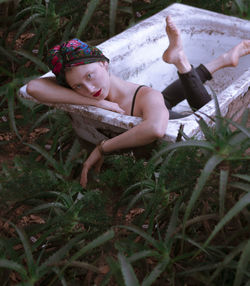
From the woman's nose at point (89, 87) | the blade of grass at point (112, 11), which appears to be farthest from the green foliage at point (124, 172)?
the blade of grass at point (112, 11)

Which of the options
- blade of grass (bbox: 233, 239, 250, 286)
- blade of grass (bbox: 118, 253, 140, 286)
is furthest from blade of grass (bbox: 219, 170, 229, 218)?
blade of grass (bbox: 118, 253, 140, 286)

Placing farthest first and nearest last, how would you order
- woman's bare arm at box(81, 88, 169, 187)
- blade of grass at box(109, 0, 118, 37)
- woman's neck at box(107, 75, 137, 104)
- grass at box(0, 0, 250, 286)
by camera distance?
blade of grass at box(109, 0, 118, 37) < woman's neck at box(107, 75, 137, 104) < woman's bare arm at box(81, 88, 169, 187) < grass at box(0, 0, 250, 286)

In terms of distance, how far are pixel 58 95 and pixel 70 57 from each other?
0.15 metres

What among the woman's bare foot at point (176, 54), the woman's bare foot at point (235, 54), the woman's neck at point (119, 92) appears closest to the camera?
the woman's neck at point (119, 92)

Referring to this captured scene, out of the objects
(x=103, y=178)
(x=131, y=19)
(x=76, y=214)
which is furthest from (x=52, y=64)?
(x=131, y=19)

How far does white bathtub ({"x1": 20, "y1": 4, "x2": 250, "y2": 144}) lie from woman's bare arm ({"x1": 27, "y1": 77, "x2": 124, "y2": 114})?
0.16 feet

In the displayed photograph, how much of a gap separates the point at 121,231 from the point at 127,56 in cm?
109

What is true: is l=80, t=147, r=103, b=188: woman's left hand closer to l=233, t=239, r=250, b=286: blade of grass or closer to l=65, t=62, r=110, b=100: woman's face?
l=65, t=62, r=110, b=100: woman's face

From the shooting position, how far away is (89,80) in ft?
6.35

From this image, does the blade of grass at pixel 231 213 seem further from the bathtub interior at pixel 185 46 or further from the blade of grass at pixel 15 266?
the bathtub interior at pixel 185 46

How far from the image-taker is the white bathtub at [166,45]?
209cm

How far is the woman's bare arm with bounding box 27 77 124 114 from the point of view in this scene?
76.1 inches

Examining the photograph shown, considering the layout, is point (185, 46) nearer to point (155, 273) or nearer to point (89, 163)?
point (89, 163)

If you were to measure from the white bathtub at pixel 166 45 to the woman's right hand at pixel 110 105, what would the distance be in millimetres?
88
